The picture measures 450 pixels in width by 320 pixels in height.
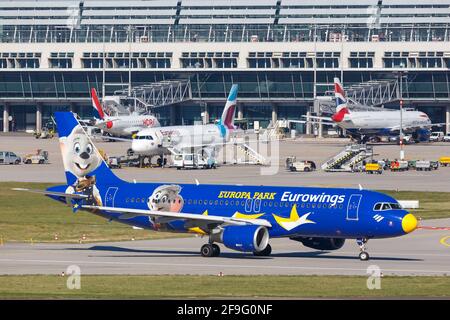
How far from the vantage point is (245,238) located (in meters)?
61.0

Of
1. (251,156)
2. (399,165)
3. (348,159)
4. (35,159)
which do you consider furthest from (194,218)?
(251,156)

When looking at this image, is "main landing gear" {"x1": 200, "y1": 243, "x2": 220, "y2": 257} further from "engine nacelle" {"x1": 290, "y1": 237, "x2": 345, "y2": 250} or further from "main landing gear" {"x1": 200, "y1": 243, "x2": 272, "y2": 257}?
"engine nacelle" {"x1": 290, "y1": 237, "x2": 345, "y2": 250}

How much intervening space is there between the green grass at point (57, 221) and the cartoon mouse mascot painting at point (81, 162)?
7.65 meters

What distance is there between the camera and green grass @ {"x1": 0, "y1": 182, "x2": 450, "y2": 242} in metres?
75.9

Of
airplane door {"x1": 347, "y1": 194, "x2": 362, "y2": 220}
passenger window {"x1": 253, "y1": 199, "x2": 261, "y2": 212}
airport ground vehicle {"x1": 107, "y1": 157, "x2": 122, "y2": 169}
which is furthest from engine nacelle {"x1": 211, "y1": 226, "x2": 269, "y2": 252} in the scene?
airport ground vehicle {"x1": 107, "y1": 157, "x2": 122, "y2": 169}

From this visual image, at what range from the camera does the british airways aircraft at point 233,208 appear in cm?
6072

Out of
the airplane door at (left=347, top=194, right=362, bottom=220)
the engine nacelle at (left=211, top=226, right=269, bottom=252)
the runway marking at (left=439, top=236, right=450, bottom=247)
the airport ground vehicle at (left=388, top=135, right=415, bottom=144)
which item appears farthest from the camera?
the airport ground vehicle at (left=388, top=135, right=415, bottom=144)

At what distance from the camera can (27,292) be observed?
4794 centimetres

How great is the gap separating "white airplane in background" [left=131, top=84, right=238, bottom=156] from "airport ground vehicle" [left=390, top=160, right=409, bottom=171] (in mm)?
23193

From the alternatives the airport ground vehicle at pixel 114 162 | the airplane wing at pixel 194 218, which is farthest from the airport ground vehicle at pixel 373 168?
the airplane wing at pixel 194 218

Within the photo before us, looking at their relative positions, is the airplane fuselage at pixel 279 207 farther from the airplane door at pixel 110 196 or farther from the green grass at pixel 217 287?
the green grass at pixel 217 287

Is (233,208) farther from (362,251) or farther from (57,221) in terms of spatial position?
(57,221)
